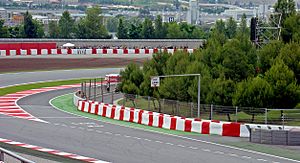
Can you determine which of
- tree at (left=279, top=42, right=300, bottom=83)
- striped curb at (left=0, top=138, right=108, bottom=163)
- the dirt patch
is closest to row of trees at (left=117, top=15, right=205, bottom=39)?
the dirt patch

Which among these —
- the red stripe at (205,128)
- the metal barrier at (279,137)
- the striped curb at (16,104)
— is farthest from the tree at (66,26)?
the metal barrier at (279,137)

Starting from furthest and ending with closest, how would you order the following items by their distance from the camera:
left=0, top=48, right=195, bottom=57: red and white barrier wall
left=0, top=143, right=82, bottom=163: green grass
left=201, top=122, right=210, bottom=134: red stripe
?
1. left=0, top=48, right=195, bottom=57: red and white barrier wall
2. left=201, top=122, right=210, bottom=134: red stripe
3. left=0, top=143, right=82, bottom=163: green grass

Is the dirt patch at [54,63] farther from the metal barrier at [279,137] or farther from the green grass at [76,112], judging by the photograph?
the metal barrier at [279,137]

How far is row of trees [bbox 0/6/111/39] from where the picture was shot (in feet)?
389

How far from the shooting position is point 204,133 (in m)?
30.3

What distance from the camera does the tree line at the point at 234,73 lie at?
3353 cm

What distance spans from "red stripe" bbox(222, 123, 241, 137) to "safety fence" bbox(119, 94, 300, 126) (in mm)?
1174

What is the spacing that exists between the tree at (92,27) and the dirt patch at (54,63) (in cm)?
4507

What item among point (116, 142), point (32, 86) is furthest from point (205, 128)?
point (32, 86)

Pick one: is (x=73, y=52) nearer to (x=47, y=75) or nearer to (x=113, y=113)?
(x=47, y=75)

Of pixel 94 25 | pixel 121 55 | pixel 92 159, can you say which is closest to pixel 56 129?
pixel 92 159

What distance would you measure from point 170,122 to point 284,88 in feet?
16.6

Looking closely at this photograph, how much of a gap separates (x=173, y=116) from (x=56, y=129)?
4.54m

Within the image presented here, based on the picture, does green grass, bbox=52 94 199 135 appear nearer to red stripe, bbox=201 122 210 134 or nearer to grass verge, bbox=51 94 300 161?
grass verge, bbox=51 94 300 161
